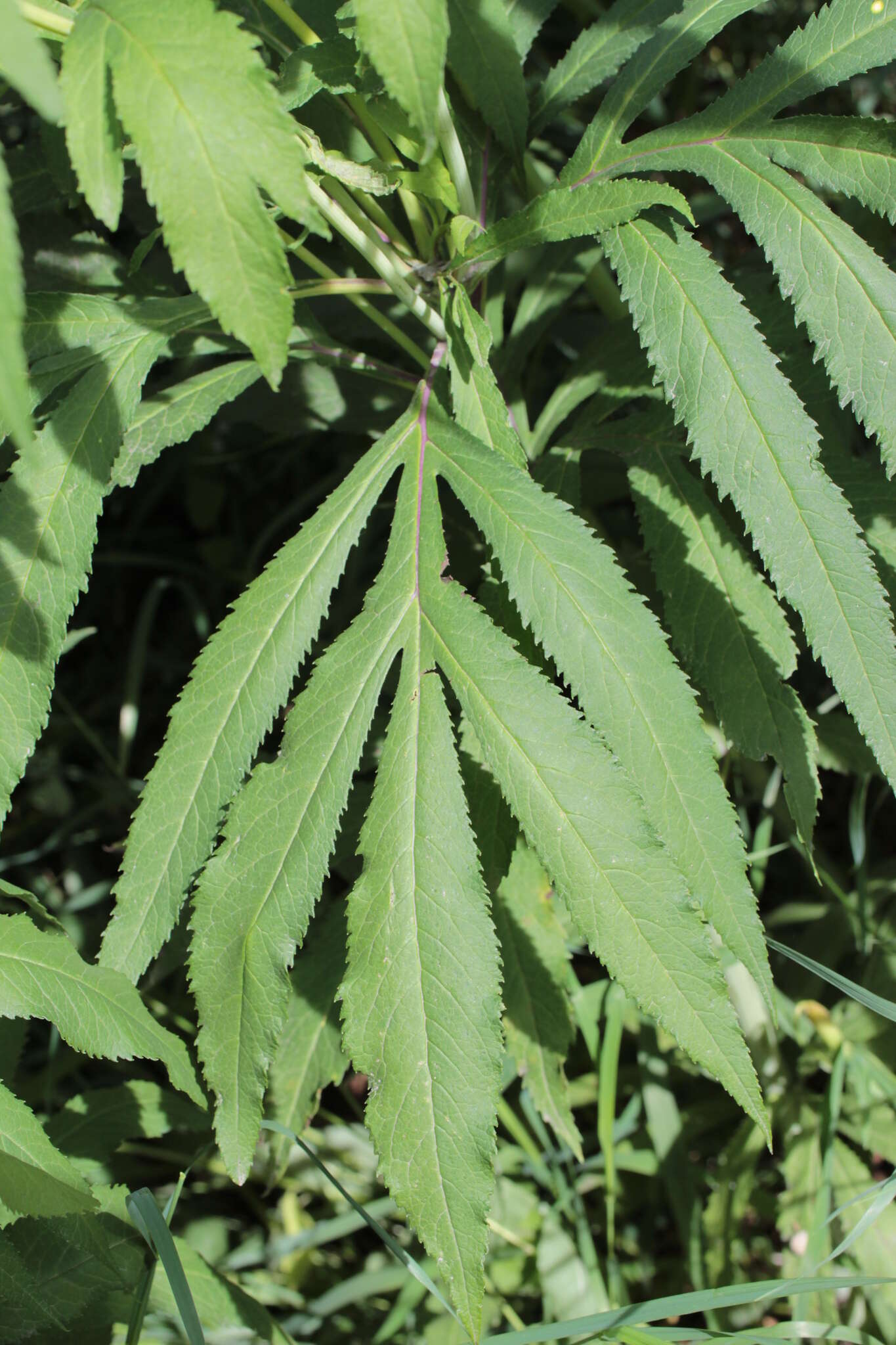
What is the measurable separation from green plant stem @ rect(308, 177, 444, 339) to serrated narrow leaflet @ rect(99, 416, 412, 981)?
32 centimetres

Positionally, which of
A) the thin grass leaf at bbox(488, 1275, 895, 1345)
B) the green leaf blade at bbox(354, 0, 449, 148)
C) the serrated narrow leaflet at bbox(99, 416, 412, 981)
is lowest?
the thin grass leaf at bbox(488, 1275, 895, 1345)

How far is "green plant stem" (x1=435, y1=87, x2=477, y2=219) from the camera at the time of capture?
1.23 m

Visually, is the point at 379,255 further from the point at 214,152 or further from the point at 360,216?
the point at 214,152

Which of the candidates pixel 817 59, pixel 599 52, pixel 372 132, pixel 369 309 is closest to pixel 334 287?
pixel 369 309

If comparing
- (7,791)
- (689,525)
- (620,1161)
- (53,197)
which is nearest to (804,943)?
(620,1161)

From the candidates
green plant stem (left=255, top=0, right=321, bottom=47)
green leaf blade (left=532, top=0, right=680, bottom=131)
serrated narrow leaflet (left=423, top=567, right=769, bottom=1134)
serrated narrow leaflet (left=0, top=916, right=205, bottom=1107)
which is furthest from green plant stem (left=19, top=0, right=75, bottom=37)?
serrated narrow leaflet (left=0, top=916, right=205, bottom=1107)

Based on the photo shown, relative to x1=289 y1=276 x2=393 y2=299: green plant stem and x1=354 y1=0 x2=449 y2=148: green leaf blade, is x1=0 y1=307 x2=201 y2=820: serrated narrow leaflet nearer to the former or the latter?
x1=289 y1=276 x2=393 y2=299: green plant stem

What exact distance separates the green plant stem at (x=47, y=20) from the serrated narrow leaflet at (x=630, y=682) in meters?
0.61

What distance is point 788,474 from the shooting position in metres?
1.12

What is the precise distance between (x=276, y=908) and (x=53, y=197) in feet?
4.06

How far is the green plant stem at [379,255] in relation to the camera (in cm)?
121

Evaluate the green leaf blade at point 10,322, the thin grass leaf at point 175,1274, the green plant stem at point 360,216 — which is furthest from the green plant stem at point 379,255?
the thin grass leaf at point 175,1274

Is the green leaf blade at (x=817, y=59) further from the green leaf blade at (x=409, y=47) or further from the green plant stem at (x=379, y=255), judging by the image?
the green leaf blade at (x=409, y=47)

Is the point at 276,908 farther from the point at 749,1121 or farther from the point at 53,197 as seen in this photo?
the point at 53,197
